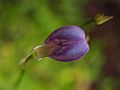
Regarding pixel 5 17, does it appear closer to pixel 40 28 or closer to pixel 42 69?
pixel 40 28

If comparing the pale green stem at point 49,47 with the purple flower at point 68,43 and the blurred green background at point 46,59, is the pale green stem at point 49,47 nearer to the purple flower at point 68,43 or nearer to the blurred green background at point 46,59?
the purple flower at point 68,43

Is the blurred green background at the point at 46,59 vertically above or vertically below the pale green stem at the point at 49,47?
below

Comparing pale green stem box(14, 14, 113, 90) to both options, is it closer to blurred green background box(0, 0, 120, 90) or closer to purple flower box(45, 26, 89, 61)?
purple flower box(45, 26, 89, 61)

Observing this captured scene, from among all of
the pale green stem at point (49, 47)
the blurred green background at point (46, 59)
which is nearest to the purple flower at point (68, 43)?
the pale green stem at point (49, 47)

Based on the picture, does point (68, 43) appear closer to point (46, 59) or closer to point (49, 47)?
point (49, 47)

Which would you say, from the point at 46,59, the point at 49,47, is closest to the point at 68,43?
the point at 49,47

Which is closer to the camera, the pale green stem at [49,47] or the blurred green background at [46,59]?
the pale green stem at [49,47]

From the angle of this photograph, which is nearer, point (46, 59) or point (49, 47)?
point (49, 47)
